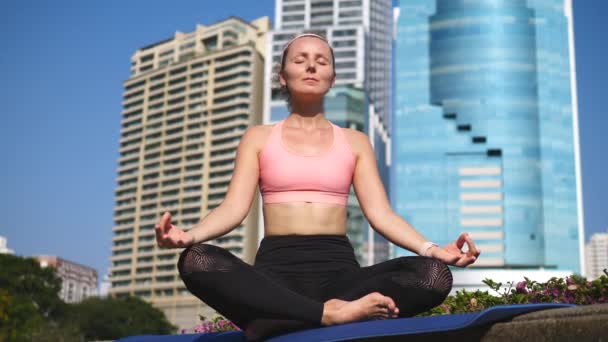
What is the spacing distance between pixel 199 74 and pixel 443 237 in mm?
33885

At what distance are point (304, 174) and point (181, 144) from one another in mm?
85982

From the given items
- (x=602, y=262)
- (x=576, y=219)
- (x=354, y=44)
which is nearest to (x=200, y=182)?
(x=354, y=44)

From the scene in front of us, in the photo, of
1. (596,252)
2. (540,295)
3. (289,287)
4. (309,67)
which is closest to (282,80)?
(309,67)

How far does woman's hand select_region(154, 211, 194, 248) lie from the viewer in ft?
7.76

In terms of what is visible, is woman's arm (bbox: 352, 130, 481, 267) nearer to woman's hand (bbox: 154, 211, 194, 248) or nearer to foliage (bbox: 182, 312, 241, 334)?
woman's hand (bbox: 154, 211, 194, 248)

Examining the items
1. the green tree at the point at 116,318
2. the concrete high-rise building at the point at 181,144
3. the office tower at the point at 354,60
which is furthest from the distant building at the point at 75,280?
the green tree at the point at 116,318

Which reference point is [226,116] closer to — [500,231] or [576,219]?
[500,231]

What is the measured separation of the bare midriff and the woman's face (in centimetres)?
52

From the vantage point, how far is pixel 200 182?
83938mm

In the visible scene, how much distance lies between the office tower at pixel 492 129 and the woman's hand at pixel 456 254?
73330mm

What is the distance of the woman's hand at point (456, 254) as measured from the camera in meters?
2.48

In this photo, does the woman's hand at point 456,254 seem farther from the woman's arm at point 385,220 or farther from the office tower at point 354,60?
the office tower at point 354,60

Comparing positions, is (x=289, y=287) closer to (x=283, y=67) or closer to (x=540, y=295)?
(x=283, y=67)

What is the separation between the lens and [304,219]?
2789mm
